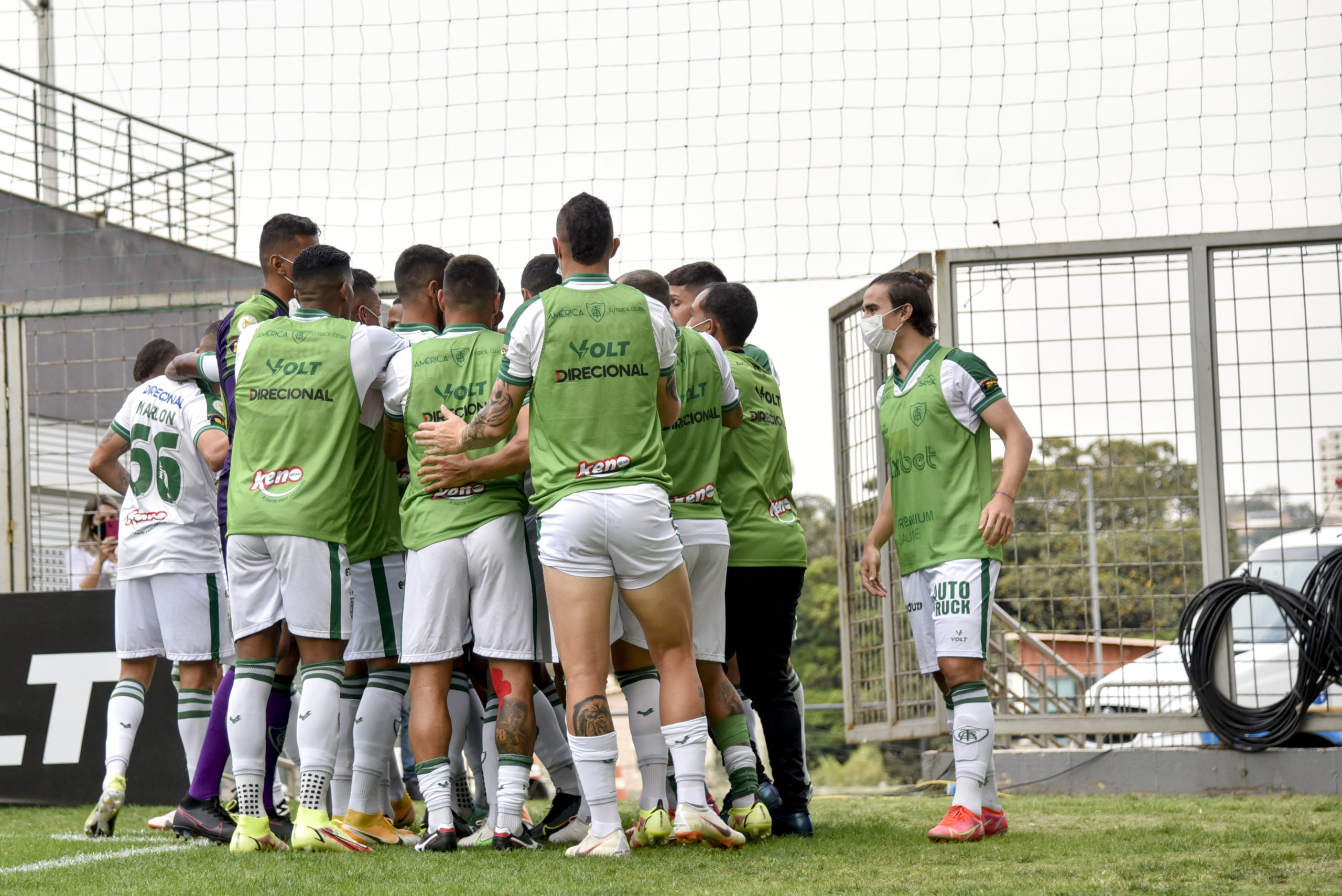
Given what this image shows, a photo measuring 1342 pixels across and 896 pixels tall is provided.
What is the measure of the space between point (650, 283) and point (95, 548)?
17.6ft

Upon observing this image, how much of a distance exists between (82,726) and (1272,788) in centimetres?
684

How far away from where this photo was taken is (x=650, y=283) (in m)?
5.19

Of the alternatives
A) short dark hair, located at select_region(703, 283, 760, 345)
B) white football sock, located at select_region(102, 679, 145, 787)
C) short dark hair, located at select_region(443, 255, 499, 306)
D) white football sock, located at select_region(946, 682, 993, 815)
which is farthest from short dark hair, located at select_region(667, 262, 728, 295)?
white football sock, located at select_region(102, 679, 145, 787)

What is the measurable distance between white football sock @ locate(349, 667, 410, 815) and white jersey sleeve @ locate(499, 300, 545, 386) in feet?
4.54

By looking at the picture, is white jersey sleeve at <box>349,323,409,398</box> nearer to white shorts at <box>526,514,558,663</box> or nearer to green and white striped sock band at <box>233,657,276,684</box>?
white shorts at <box>526,514,558,663</box>

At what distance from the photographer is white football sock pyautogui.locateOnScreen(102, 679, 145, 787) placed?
5969 millimetres

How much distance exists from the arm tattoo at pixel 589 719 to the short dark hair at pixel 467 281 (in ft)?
5.15

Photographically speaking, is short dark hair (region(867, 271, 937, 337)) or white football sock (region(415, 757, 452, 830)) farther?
short dark hair (region(867, 271, 937, 337))

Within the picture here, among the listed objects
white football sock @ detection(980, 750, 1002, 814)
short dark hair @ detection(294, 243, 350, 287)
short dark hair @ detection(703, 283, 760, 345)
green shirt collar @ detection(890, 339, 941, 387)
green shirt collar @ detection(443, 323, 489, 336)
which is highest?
short dark hair @ detection(294, 243, 350, 287)

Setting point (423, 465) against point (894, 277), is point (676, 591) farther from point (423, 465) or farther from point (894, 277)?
point (894, 277)

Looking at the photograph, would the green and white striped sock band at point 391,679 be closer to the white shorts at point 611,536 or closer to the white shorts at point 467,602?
the white shorts at point 467,602

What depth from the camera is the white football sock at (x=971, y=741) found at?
4938 mm

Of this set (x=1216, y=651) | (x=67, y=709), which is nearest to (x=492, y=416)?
(x=67, y=709)

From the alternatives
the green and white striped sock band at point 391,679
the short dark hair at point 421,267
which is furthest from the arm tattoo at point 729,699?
the short dark hair at point 421,267
